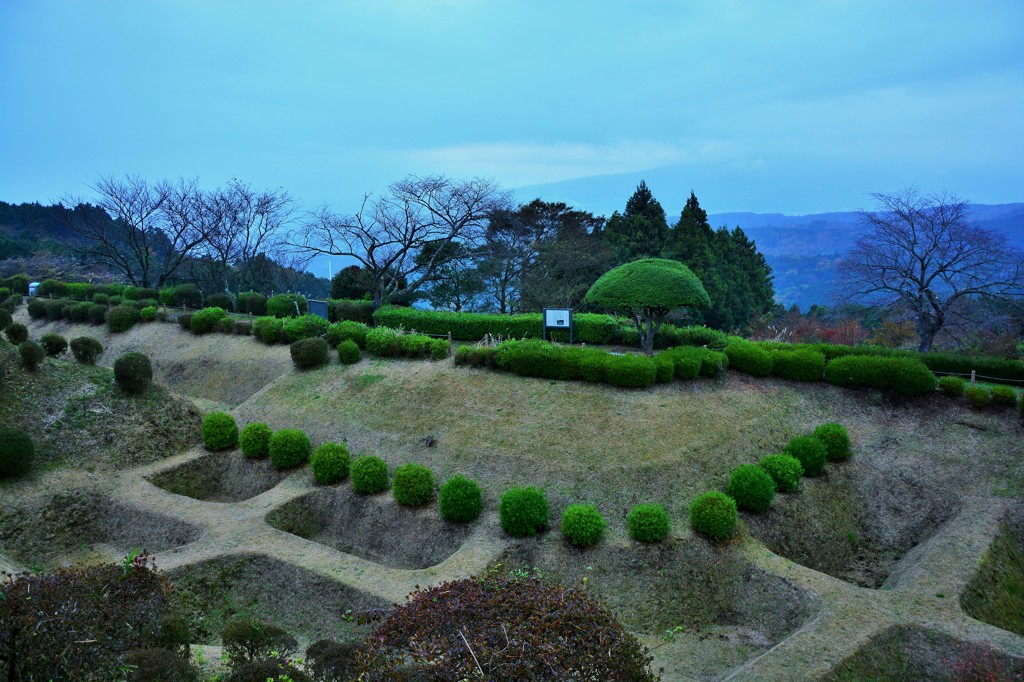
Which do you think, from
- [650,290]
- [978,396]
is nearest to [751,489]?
[650,290]

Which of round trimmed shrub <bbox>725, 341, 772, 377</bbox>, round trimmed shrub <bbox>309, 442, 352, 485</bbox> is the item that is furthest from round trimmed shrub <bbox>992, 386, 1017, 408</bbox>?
round trimmed shrub <bbox>309, 442, 352, 485</bbox>

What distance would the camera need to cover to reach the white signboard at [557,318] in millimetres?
22953

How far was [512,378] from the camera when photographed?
19.3 m

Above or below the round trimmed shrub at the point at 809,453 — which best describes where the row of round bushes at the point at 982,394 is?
above

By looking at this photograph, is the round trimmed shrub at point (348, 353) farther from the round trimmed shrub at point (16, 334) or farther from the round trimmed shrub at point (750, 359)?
the round trimmed shrub at point (750, 359)

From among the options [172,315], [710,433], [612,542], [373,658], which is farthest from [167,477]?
[172,315]

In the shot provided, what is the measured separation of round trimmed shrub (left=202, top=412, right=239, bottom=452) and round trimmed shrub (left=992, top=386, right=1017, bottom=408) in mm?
21651

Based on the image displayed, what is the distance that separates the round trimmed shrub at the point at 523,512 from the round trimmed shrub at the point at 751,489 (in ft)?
14.6

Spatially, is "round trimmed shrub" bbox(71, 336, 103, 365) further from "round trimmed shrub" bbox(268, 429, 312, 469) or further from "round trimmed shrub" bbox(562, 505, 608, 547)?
"round trimmed shrub" bbox(562, 505, 608, 547)

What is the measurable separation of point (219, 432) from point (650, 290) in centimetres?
1392

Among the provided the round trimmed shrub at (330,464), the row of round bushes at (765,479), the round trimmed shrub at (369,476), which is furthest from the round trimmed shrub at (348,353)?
the row of round bushes at (765,479)

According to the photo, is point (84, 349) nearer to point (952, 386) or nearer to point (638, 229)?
point (952, 386)

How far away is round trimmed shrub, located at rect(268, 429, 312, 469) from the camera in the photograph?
16672 mm

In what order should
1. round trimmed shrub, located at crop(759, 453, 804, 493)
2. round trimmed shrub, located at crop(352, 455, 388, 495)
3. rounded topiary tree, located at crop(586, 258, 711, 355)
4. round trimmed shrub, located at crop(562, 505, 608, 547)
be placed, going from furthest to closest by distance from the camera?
rounded topiary tree, located at crop(586, 258, 711, 355) → round trimmed shrub, located at crop(352, 455, 388, 495) → round trimmed shrub, located at crop(759, 453, 804, 493) → round trimmed shrub, located at crop(562, 505, 608, 547)
